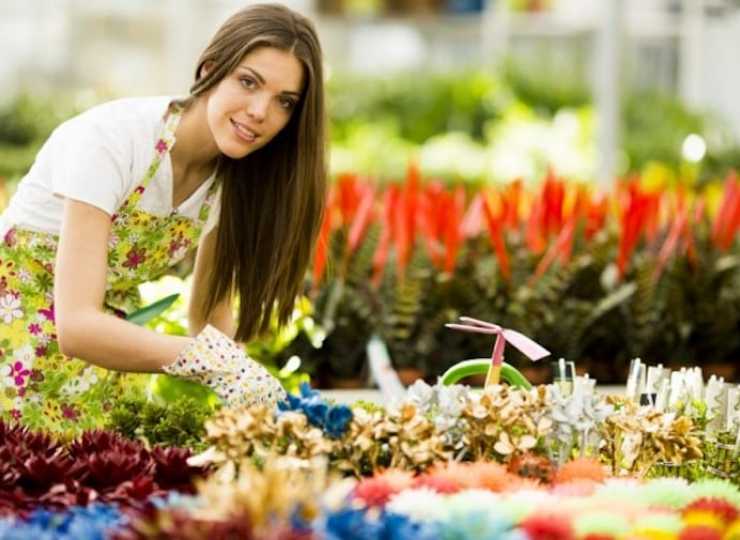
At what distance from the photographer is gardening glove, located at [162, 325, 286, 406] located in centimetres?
261

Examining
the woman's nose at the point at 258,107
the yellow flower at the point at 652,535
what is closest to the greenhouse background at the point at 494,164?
the woman's nose at the point at 258,107

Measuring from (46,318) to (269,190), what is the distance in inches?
19.6

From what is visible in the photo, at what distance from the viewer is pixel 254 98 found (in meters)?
2.76

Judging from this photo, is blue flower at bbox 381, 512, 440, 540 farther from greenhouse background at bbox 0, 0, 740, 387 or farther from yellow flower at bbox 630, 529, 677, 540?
greenhouse background at bbox 0, 0, 740, 387

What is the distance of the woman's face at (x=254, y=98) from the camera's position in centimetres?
276

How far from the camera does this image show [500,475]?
2281 mm

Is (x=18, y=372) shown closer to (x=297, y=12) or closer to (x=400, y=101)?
(x=297, y=12)

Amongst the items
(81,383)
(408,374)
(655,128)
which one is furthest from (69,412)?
(655,128)

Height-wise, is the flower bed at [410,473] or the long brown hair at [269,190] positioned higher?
the long brown hair at [269,190]

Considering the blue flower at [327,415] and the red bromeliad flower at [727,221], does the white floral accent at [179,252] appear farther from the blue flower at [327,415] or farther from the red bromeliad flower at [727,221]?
the red bromeliad flower at [727,221]

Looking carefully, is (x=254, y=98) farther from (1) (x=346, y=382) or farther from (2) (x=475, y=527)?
(1) (x=346, y=382)

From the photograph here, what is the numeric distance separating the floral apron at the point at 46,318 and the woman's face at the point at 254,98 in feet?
0.89

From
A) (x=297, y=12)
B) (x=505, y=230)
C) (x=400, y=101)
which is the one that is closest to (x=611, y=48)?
(x=505, y=230)

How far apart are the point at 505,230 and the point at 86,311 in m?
2.75
